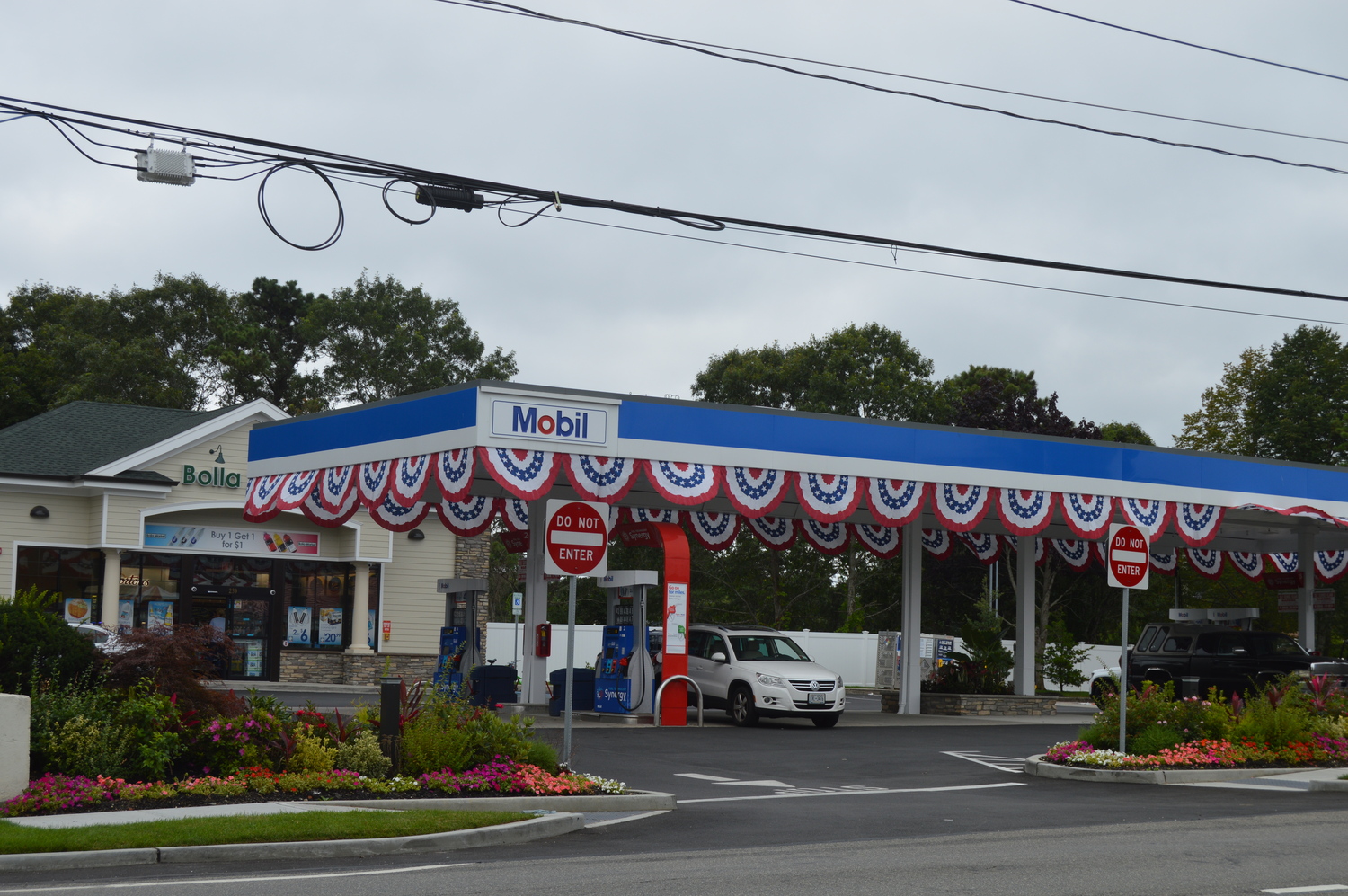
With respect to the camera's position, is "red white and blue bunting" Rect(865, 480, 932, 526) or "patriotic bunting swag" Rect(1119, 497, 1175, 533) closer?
"red white and blue bunting" Rect(865, 480, 932, 526)

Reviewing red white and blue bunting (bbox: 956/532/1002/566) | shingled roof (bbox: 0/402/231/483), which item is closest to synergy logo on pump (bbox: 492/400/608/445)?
red white and blue bunting (bbox: 956/532/1002/566)

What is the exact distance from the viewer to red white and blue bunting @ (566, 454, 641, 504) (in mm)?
22797

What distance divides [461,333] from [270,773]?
47056 mm

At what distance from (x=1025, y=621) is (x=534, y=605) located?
37.0ft

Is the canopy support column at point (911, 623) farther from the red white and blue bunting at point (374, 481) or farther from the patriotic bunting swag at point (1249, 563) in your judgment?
the red white and blue bunting at point (374, 481)

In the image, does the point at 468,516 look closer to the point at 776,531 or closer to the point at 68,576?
the point at 776,531

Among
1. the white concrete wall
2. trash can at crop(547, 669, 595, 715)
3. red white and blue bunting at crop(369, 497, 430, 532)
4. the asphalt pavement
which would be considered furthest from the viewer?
red white and blue bunting at crop(369, 497, 430, 532)

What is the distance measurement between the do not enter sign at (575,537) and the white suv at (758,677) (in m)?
9.92

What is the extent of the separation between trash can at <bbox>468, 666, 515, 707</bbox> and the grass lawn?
40.4ft

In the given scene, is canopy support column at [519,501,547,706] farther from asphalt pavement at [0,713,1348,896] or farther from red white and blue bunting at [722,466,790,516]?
asphalt pavement at [0,713,1348,896]

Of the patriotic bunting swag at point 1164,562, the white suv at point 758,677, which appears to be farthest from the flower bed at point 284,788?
the patriotic bunting swag at point 1164,562

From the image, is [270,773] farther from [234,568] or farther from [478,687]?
[234,568]

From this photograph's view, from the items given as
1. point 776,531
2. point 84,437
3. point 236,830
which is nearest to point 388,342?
point 84,437

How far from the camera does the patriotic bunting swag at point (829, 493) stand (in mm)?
24906
